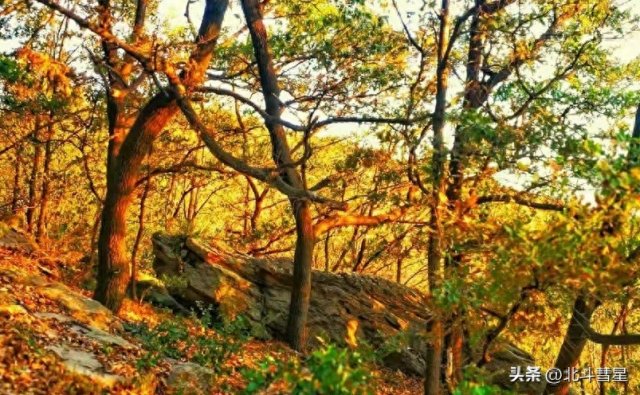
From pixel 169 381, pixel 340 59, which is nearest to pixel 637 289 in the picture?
pixel 169 381

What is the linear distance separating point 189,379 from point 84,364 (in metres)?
1.63

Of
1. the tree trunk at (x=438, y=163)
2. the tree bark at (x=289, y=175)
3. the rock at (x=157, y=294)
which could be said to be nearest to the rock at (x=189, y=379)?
the tree trunk at (x=438, y=163)

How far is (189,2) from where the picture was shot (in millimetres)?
14570

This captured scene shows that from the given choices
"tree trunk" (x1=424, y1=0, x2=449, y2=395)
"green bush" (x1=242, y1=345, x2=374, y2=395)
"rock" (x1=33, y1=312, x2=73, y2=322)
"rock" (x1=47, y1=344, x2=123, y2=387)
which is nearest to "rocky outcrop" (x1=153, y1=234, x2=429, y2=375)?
"tree trunk" (x1=424, y1=0, x2=449, y2=395)

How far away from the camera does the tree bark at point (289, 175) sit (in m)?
13.1

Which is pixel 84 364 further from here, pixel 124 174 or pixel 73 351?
pixel 124 174

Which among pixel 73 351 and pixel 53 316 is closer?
pixel 73 351

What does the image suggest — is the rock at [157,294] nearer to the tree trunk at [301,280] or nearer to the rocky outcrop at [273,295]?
the rocky outcrop at [273,295]

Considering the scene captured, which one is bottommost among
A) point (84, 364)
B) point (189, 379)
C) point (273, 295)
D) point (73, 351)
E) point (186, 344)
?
point (189, 379)

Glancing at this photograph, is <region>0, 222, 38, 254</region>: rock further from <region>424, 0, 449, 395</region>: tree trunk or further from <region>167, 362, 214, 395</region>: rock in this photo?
A: <region>424, 0, 449, 395</region>: tree trunk

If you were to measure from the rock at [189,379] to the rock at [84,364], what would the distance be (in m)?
0.91

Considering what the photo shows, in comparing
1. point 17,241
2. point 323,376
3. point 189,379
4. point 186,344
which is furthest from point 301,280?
point 323,376

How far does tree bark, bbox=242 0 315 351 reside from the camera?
13.1 metres

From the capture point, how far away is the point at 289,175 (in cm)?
1311
